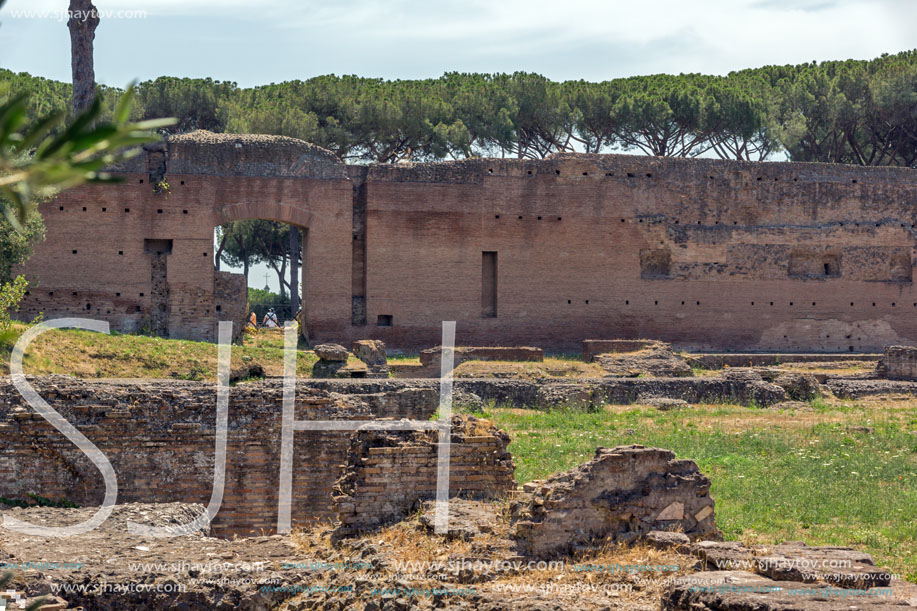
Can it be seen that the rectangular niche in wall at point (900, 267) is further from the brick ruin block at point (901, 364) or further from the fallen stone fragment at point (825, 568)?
the fallen stone fragment at point (825, 568)

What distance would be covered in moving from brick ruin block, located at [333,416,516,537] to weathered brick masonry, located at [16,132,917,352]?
47.2 ft

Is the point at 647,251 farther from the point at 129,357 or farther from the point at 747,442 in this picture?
the point at 129,357

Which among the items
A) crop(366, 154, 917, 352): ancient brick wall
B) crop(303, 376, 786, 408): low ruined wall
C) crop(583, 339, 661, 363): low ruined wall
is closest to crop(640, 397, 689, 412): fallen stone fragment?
crop(303, 376, 786, 408): low ruined wall

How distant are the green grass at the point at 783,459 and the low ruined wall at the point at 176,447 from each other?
2248 millimetres

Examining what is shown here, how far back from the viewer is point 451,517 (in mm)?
6914

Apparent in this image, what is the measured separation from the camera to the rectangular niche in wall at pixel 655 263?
24.8m

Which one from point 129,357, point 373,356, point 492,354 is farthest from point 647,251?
point 129,357

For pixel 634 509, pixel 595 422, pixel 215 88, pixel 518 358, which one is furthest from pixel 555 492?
pixel 215 88

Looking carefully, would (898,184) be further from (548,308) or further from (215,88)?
(215,88)

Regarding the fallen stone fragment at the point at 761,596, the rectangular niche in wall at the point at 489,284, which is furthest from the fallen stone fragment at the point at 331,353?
the fallen stone fragment at the point at 761,596

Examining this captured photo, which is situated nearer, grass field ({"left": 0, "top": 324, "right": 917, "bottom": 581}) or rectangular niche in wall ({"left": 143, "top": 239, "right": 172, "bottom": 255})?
grass field ({"left": 0, "top": 324, "right": 917, "bottom": 581})

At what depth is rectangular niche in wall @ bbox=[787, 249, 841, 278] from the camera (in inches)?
1013

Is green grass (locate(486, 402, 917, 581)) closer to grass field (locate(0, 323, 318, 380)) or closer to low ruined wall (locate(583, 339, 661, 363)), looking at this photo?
low ruined wall (locate(583, 339, 661, 363))

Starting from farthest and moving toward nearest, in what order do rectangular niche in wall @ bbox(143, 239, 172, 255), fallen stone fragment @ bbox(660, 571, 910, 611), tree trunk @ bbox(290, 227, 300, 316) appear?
1. tree trunk @ bbox(290, 227, 300, 316)
2. rectangular niche in wall @ bbox(143, 239, 172, 255)
3. fallen stone fragment @ bbox(660, 571, 910, 611)
